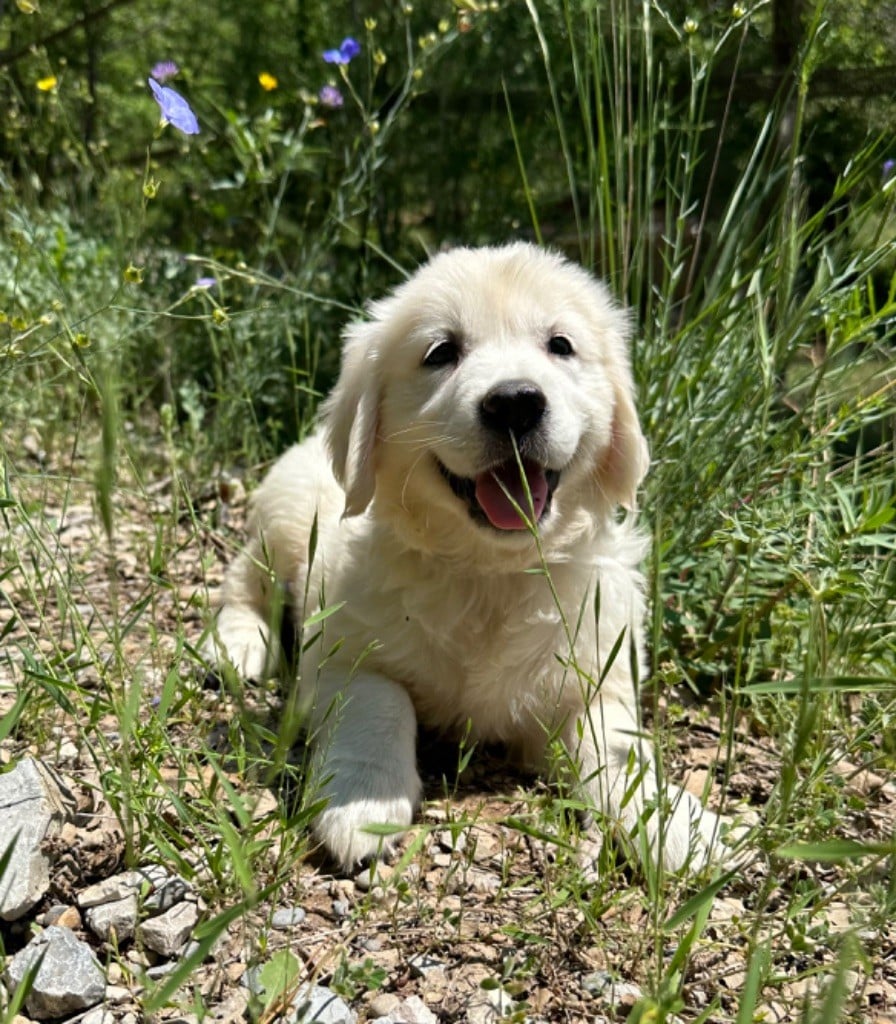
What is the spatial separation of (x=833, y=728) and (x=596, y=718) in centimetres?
63

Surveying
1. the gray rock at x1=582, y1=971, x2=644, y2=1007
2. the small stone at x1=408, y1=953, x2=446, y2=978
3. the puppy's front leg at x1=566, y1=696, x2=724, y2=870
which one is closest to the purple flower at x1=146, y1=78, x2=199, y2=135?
the puppy's front leg at x1=566, y1=696, x2=724, y2=870

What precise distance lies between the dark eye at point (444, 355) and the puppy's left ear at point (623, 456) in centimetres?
43

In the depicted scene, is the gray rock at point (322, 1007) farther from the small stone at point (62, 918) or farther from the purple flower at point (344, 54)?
the purple flower at point (344, 54)

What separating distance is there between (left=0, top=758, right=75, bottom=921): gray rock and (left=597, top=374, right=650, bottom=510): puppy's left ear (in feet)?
4.86

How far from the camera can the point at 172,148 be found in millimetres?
5590

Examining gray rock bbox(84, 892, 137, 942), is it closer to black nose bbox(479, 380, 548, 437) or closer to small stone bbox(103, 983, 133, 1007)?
small stone bbox(103, 983, 133, 1007)

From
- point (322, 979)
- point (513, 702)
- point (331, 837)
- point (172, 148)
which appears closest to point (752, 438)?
point (513, 702)

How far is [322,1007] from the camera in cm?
152

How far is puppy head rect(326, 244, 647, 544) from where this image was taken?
2.21 meters

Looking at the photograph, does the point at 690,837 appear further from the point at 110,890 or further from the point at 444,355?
the point at 444,355

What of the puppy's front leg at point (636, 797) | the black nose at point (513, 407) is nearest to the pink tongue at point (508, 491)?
the black nose at point (513, 407)

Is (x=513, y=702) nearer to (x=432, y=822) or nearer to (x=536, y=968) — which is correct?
(x=432, y=822)

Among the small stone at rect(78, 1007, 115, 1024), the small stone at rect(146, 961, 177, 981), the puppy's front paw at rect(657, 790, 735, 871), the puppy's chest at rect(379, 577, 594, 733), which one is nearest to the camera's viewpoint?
the small stone at rect(78, 1007, 115, 1024)

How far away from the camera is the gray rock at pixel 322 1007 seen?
4.89ft
